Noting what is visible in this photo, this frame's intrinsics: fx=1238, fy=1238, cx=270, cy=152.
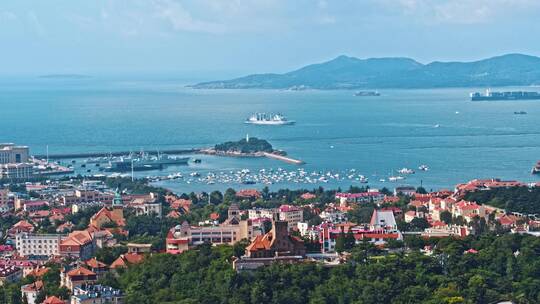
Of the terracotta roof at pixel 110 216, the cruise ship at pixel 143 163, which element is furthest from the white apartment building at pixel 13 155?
the terracotta roof at pixel 110 216

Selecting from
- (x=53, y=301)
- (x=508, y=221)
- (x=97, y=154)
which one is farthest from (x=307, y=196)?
(x=97, y=154)

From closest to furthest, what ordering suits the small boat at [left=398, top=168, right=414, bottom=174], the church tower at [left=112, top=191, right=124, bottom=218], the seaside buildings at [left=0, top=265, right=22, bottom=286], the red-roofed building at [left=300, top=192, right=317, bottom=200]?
the seaside buildings at [left=0, top=265, right=22, bottom=286] → the church tower at [left=112, top=191, right=124, bottom=218] → the red-roofed building at [left=300, top=192, right=317, bottom=200] → the small boat at [left=398, top=168, right=414, bottom=174]

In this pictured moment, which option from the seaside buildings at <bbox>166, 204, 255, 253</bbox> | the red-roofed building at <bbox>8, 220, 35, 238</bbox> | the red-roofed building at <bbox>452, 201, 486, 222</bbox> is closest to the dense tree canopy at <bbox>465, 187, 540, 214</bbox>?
the red-roofed building at <bbox>452, 201, 486, 222</bbox>

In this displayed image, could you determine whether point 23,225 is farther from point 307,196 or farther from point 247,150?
point 247,150

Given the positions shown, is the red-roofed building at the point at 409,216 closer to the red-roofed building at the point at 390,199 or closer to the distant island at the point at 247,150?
the red-roofed building at the point at 390,199

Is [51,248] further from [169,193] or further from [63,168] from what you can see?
[63,168]

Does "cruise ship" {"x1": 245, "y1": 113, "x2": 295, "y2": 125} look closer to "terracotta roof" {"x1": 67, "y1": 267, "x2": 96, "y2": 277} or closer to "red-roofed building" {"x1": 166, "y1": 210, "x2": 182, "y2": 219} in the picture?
"red-roofed building" {"x1": 166, "y1": 210, "x2": 182, "y2": 219}
